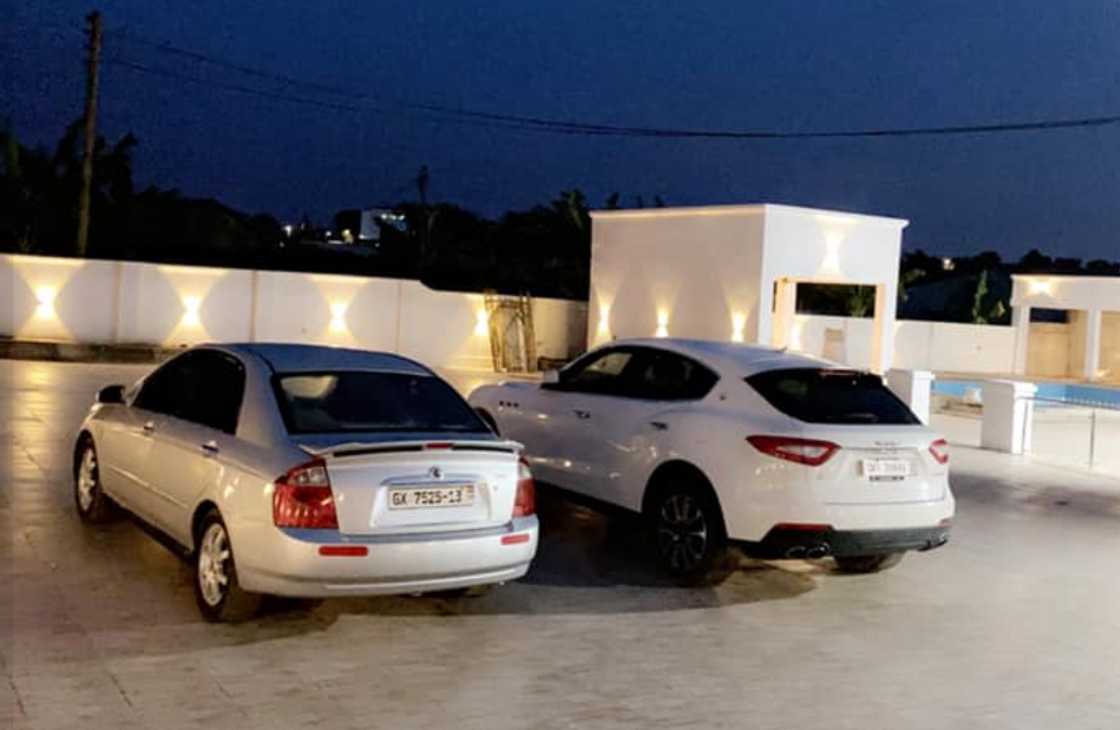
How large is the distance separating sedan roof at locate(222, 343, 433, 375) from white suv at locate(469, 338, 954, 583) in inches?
73.1

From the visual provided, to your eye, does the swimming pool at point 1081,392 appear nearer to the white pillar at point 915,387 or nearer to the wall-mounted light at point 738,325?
the wall-mounted light at point 738,325

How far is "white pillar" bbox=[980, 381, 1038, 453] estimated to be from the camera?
17484 mm

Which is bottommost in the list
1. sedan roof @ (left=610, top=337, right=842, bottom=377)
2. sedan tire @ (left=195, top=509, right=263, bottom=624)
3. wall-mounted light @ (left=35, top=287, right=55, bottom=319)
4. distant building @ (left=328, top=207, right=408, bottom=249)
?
sedan tire @ (left=195, top=509, right=263, bottom=624)

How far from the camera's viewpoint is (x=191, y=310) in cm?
2675

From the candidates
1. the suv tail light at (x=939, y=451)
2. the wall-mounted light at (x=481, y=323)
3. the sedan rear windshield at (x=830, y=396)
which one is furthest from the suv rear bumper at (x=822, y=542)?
the wall-mounted light at (x=481, y=323)

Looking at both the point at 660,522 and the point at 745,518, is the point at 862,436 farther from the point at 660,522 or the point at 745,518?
the point at 660,522

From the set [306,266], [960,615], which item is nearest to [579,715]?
[960,615]

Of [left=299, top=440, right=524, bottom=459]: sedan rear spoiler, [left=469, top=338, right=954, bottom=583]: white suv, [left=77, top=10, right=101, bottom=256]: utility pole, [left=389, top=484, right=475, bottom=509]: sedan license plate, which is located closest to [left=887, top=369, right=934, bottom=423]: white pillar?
[left=469, top=338, right=954, bottom=583]: white suv

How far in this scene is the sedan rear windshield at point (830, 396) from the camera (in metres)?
7.97

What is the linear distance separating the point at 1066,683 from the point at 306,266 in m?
34.7

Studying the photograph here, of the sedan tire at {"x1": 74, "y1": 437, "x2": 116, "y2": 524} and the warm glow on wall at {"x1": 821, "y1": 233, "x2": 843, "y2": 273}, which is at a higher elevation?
the warm glow on wall at {"x1": 821, "y1": 233, "x2": 843, "y2": 273}

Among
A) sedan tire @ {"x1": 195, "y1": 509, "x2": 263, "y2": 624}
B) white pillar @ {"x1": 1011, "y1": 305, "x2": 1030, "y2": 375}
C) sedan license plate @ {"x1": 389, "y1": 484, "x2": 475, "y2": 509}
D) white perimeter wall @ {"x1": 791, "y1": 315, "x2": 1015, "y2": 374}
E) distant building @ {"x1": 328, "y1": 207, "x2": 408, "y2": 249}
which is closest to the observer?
sedan license plate @ {"x1": 389, "y1": 484, "x2": 475, "y2": 509}

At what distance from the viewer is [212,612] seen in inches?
258

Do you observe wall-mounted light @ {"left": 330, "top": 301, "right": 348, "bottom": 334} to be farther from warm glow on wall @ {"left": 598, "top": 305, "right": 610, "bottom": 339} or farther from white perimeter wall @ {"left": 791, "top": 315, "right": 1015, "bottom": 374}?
white perimeter wall @ {"left": 791, "top": 315, "right": 1015, "bottom": 374}
